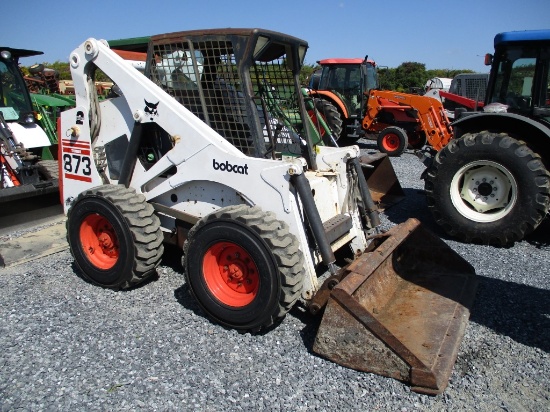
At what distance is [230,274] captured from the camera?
338cm

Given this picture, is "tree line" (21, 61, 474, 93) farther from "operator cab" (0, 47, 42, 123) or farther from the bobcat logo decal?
the bobcat logo decal

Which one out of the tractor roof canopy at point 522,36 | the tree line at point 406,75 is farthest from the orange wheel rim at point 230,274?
the tree line at point 406,75

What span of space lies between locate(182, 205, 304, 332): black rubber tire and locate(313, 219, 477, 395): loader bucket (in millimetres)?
333

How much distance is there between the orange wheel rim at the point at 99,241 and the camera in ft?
13.0

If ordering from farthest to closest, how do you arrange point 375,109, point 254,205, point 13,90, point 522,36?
point 375,109
point 13,90
point 522,36
point 254,205

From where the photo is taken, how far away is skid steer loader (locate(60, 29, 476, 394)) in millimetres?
3020

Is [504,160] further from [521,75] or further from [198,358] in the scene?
[198,358]

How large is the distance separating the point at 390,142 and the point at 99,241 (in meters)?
8.40

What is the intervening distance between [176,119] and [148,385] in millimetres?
1876

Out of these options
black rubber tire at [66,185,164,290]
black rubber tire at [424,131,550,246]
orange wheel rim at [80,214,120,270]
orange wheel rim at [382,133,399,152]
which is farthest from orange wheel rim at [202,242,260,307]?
orange wheel rim at [382,133,399,152]

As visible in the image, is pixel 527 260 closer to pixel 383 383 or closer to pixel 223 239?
pixel 383 383

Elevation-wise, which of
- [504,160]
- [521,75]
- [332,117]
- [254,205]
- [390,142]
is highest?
[521,75]

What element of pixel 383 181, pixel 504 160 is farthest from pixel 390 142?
pixel 504 160

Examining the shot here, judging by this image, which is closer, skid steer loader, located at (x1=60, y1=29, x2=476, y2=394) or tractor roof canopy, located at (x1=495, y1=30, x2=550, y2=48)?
skid steer loader, located at (x1=60, y1=29, x2=476, y2=394)
